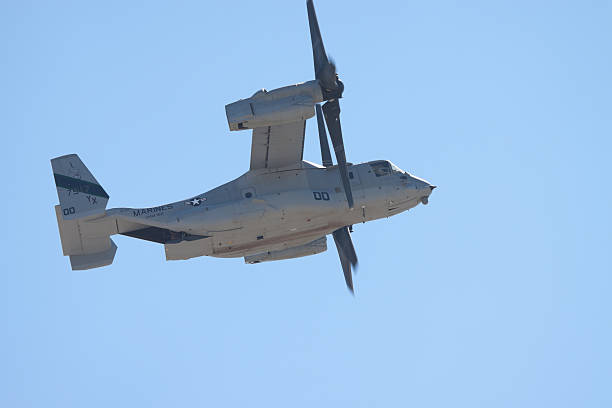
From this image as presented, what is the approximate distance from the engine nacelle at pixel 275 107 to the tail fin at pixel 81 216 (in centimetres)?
615

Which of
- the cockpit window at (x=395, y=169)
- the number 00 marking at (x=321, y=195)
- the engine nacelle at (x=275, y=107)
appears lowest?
the number 00 marking at (x=321, y=195)

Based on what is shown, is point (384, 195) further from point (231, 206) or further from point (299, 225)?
point (231, 206)

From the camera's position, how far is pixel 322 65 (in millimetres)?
40125

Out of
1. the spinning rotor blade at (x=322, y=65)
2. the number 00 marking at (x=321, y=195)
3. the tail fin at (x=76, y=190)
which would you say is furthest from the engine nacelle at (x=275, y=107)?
the tail fin at (x=76, y=190)

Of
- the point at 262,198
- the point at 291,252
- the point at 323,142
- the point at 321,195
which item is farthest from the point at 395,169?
the point at 262,198

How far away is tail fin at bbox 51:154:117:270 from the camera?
132 ft

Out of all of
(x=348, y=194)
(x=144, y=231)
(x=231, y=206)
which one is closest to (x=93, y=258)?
(x=144, y=231)

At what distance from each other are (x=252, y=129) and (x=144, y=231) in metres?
5.90

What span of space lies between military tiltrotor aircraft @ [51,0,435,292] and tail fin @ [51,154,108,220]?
4 cm

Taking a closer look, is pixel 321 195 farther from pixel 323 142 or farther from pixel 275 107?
pixel 275 107

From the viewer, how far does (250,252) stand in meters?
43.8

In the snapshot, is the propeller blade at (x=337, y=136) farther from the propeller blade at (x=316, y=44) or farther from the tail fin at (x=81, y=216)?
the tail fin at (x=81, y=216)

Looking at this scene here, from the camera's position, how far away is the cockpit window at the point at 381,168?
4400cm

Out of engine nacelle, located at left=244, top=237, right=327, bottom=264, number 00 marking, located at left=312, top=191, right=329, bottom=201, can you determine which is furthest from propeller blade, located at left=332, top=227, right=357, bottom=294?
number 00 marking, located at left=312, top=191, right=329, bottom=201
